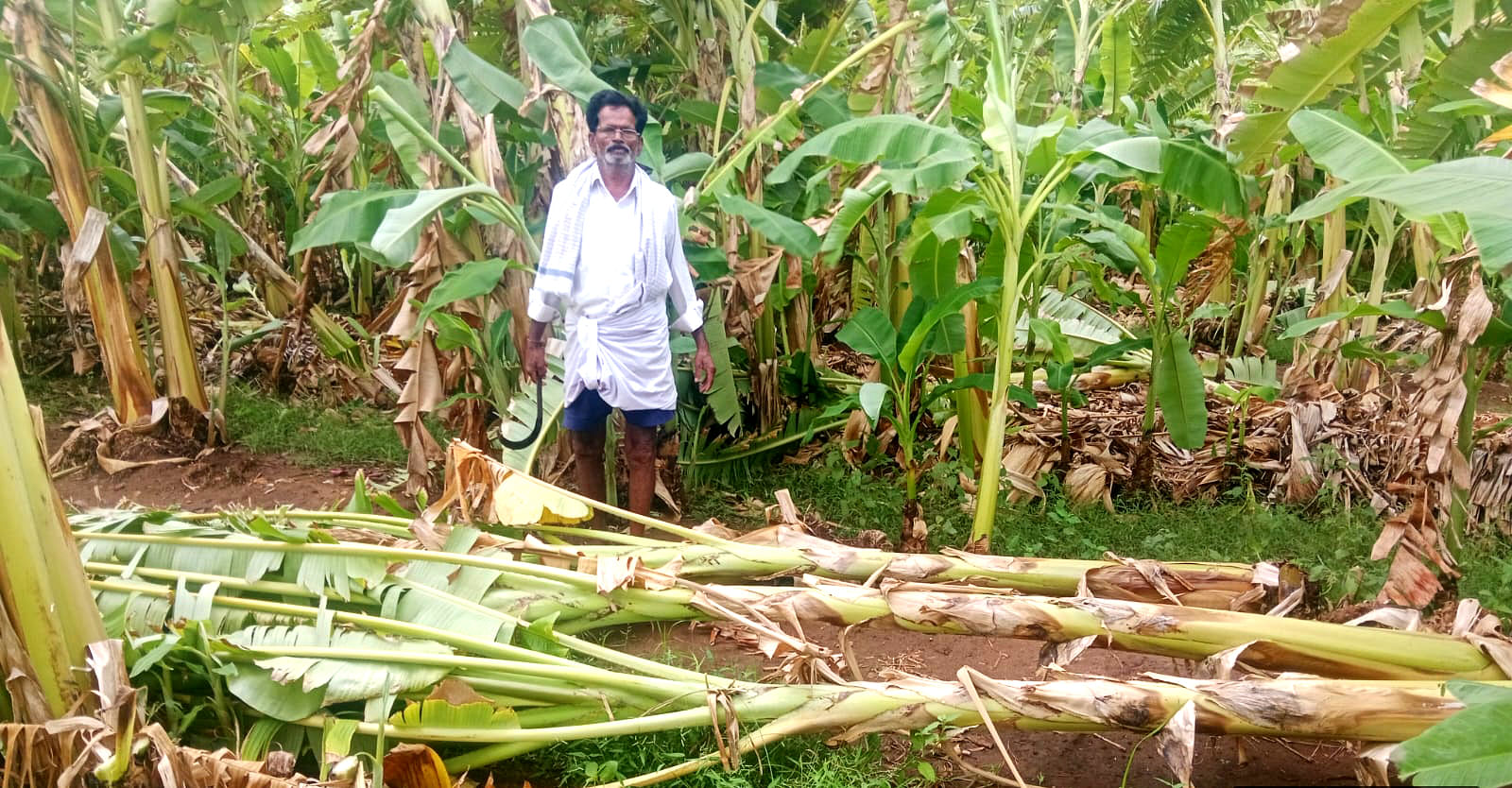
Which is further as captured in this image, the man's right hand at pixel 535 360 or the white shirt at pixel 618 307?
the man's right hand at pixel 535 360

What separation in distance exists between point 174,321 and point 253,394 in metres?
1.18

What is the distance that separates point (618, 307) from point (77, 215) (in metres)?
2.97

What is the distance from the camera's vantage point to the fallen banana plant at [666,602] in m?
2.25

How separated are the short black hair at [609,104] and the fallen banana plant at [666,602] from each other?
149 cm

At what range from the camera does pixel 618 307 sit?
3.49 meters

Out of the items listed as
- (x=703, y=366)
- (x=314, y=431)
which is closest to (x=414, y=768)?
(x=703, y=366)

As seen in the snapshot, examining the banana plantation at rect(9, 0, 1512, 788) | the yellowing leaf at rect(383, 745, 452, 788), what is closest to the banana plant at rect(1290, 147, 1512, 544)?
the banana plantation at rect(9, 0, 1512, 788)

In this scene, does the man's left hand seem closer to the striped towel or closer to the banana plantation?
the banana plantation

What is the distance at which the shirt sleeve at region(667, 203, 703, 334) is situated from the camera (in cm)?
362

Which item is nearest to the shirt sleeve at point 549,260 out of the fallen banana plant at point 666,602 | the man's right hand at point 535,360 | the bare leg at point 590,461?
Answer: the man's right hand at point 535,360

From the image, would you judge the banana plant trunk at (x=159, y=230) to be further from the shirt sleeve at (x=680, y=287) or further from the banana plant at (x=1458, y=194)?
the banana plant at (x=1458, y=194)

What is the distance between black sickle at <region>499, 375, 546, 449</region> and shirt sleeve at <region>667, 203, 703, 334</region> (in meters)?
0.58

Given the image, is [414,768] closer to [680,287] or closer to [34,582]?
[34,582]

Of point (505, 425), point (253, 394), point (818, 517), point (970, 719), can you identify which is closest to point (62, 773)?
point (970, 719)
